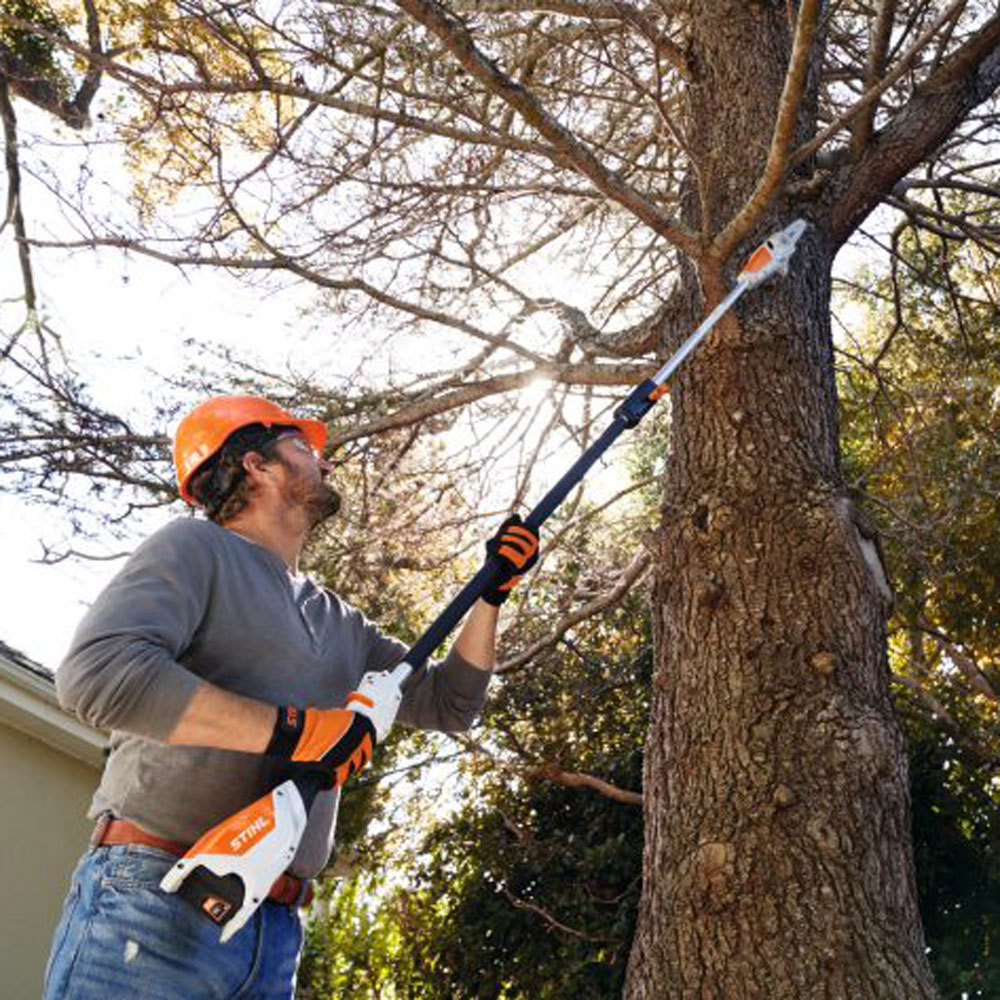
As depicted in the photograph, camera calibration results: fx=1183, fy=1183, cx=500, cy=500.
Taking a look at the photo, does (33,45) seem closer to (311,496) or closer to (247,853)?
(311,496)

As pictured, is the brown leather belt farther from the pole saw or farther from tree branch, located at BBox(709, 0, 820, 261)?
tree branch, located at BBox(709, 0, 820, 261)

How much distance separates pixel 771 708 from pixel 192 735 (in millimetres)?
1421

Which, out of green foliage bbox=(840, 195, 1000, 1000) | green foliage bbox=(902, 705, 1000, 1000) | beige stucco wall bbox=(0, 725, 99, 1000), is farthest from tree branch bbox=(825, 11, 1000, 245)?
beige stucco wall bbox=(0, 725, 99, 1000)

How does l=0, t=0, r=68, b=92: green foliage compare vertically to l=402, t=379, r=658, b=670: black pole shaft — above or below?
above

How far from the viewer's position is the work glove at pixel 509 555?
9.35ft

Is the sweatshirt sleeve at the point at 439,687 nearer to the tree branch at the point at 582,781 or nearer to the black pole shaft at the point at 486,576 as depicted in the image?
the black pole shaft at the point at 486,576

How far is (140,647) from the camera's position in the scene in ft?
6.64

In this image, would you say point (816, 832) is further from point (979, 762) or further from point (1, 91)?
point (1, 91)

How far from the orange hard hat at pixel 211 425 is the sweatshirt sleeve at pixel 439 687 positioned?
565mm

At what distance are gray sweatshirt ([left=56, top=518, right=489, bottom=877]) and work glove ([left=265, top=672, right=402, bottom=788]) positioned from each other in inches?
4.2

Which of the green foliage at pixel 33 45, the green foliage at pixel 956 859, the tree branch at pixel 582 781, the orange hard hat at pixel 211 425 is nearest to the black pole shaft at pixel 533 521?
the orange hard hat at pixel 211 425

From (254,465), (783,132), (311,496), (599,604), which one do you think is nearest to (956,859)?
(599,604)

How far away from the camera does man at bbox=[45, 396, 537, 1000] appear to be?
1990 millimetres

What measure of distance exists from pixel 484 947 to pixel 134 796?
14.8ft
